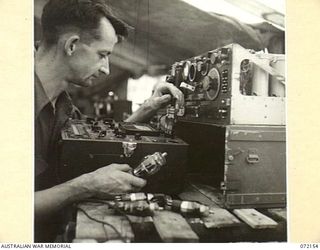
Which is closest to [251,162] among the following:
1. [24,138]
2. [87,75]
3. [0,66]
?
[87,75]

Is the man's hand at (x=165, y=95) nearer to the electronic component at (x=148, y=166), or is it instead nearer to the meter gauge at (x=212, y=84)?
the meter gauge at (x=212, y=84)

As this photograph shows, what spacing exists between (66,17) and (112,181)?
1.91 ft

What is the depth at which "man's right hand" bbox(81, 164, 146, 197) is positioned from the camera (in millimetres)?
1254

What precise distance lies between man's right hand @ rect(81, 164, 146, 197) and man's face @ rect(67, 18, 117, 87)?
335 millimetres

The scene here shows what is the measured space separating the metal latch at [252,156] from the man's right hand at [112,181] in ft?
1.19

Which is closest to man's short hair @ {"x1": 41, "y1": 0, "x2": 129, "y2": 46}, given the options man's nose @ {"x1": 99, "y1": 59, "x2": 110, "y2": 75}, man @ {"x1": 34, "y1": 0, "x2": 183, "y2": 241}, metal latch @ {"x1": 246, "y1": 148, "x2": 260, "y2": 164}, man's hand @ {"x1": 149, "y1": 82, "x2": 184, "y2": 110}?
man @ {"x1": 34, "y1": 0, "x2": 183, "y2": 241}

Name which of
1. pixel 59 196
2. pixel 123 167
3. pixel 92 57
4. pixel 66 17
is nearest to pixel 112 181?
pixel 123 167

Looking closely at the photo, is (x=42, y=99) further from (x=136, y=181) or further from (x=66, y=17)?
(x=136, y=181)

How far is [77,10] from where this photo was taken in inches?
53.4

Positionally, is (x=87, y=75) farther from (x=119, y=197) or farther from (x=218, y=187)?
(x=218, y=187)

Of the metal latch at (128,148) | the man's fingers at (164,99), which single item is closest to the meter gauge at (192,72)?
the man's fingers at (164,99)

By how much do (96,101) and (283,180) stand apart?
833mm

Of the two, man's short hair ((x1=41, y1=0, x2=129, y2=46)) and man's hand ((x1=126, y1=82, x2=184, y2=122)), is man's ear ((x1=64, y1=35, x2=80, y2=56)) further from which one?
man's hand ((x1=126, y1=82, x2=184, y2=122))

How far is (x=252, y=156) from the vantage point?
133 cm
